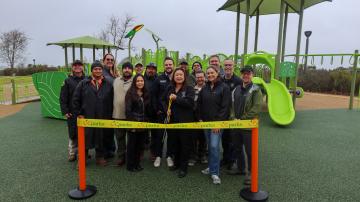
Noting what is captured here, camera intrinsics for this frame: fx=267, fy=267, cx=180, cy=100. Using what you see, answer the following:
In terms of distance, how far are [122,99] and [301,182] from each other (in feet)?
9.49

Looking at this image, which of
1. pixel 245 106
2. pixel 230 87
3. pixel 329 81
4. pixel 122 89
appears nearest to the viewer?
pixel 245 106

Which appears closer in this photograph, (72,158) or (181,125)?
(181,125)

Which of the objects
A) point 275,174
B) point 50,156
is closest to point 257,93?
point 275,174

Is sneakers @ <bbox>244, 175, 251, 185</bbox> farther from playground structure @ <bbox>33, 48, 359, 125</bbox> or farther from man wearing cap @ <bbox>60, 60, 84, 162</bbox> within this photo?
playground structure @ <bbox>33, 48, 359, 125</bbox>

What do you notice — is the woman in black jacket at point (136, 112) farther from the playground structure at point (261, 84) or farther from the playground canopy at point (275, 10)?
the playground canopy at point (275, 10)

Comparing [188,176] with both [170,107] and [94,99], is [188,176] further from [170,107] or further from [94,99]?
[94,99]

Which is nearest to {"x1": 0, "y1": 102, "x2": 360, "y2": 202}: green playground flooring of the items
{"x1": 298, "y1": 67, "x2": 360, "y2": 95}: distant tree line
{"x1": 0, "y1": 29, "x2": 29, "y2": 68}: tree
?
{"x1": 298, "y1": 67, "x2": 360, "y2": 95}: distant tree line

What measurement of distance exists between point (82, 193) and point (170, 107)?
163 centimetres

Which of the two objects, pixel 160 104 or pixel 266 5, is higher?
pixel 266 5

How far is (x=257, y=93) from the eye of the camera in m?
3.52

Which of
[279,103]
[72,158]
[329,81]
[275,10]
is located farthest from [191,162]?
[329,81]

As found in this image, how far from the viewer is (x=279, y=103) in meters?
8.38

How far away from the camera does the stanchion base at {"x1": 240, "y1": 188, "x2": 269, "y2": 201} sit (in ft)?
10.8

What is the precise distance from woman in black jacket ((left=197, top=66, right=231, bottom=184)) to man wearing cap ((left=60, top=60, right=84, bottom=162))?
2.14m
